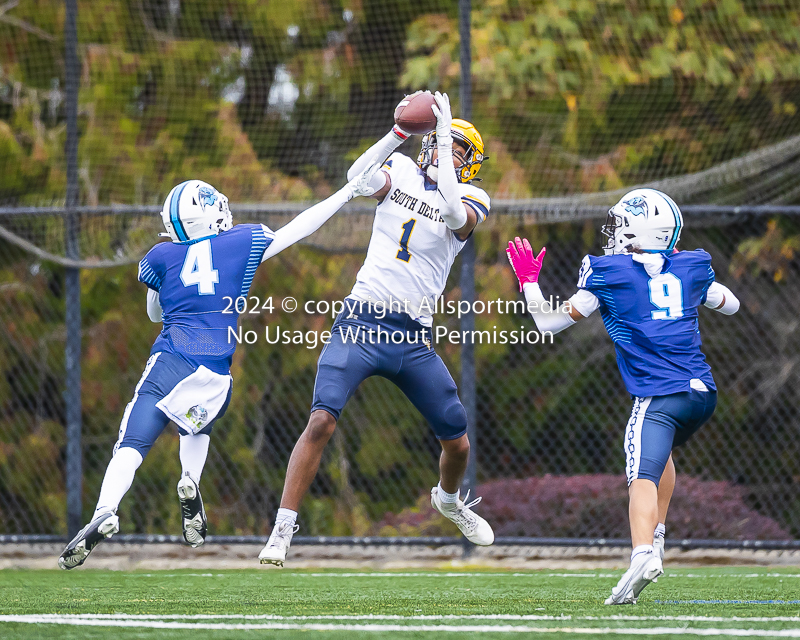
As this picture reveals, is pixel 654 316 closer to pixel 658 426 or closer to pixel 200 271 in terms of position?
pixel 658 426

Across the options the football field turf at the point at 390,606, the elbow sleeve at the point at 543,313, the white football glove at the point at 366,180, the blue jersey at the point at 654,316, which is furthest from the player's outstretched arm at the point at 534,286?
the football field turf at the point at 390,606

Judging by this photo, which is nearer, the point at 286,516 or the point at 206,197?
the point at 286,516

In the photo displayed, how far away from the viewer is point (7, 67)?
8.91 meters

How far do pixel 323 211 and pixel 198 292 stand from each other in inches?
26.0

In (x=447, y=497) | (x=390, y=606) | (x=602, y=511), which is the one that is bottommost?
(x=602, y=511)

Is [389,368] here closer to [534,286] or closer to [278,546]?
[534,286]

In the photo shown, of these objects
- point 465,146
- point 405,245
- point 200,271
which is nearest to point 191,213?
point 200,271

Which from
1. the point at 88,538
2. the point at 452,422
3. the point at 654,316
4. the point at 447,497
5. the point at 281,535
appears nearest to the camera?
the point at 88,538

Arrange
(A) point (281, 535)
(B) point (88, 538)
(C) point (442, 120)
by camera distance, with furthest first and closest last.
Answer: (C) point (442, 120) → (A) point (281, 535) → (B) point (88, 538)

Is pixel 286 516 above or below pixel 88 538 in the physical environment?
below

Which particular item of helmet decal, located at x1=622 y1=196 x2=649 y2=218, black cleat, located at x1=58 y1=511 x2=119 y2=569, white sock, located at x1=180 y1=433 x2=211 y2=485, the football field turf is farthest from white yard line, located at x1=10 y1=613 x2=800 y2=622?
helmet decal, located at x1=622 y1=196 x2=649 y2=218

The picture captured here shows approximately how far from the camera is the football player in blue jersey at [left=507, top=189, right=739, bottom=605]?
4.02 metres

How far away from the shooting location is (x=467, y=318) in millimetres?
6551

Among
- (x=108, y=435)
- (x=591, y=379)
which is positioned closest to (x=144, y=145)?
(x=108, y=435)
